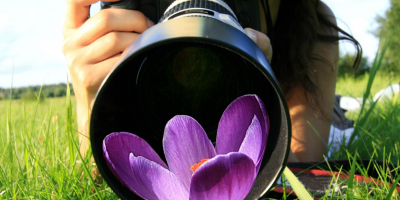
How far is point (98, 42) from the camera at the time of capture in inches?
19.5

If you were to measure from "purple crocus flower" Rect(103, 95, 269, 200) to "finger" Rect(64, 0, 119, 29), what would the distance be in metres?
0.35

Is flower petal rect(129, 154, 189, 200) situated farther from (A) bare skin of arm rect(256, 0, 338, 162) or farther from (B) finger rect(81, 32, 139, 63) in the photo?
(A) bare skin of arm rect(256, 0, 338, 162)

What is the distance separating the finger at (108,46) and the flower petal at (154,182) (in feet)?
0.80

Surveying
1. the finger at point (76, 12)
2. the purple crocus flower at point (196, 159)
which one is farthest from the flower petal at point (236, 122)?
the finger at point (76, 12)

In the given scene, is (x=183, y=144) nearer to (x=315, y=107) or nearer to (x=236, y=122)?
(x=236, y=122)

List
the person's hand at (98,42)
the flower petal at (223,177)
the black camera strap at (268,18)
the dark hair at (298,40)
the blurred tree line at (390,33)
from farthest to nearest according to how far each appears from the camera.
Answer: the blurred tree line at (390,33)
the dark hair at (298,40)
the black camera strap at (268,18)
the person's hand at (98,42)
the flower petal at (223,177)

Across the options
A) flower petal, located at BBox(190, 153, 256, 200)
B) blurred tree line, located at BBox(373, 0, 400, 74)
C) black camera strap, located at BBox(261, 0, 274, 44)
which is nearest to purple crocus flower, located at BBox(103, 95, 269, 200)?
flower petal, located at BBox(190, 153, 256, 200)

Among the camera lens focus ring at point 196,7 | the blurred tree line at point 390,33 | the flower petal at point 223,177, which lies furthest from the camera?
the blurred tree line at point 390,33

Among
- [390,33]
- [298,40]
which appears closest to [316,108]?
[298,40]

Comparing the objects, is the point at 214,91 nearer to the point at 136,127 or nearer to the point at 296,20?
the point at 136,127

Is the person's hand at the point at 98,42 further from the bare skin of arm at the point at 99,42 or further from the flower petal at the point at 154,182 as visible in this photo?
the flower petal at the point at 154,182

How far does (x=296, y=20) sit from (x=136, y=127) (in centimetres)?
60

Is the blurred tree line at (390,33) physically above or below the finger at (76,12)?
below

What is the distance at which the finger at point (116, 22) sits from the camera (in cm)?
49
